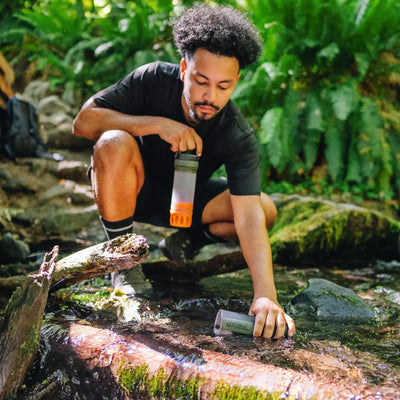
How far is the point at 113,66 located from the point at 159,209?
5659 millimetres

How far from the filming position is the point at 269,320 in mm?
1747

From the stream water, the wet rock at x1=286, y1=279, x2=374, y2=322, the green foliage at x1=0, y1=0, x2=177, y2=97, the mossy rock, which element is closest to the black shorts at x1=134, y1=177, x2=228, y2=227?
the stream water

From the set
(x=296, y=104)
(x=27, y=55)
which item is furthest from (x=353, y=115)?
(x=27, y=55)

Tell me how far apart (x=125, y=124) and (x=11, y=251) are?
1718 mm

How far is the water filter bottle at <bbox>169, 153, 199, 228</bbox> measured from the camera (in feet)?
6.81

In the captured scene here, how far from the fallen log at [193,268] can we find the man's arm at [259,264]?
1.67 ft

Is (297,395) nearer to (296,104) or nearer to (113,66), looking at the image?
(296,104)

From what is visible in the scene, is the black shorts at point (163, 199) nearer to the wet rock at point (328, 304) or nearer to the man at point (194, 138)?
the man at point (194, 138)

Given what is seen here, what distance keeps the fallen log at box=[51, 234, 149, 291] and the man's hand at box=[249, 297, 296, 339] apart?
2.02 feet

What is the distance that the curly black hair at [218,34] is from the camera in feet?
6.79

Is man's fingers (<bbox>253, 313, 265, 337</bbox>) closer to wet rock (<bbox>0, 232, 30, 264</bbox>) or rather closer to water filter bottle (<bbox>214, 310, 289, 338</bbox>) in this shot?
water filter bottle (<bbox>214, 310, 289, 338</bbox>)

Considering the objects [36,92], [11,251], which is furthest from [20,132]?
[36,92]

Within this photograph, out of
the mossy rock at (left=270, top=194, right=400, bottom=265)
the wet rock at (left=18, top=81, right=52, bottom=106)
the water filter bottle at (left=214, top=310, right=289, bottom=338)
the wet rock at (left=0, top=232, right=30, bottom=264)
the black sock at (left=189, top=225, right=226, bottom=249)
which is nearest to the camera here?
the water filter bottle at (left=214, top=310, right=289, bottom=338)

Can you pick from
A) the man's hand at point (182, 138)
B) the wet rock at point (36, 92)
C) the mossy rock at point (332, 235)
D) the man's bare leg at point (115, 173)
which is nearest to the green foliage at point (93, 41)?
the wet rock at point (36, 92)
